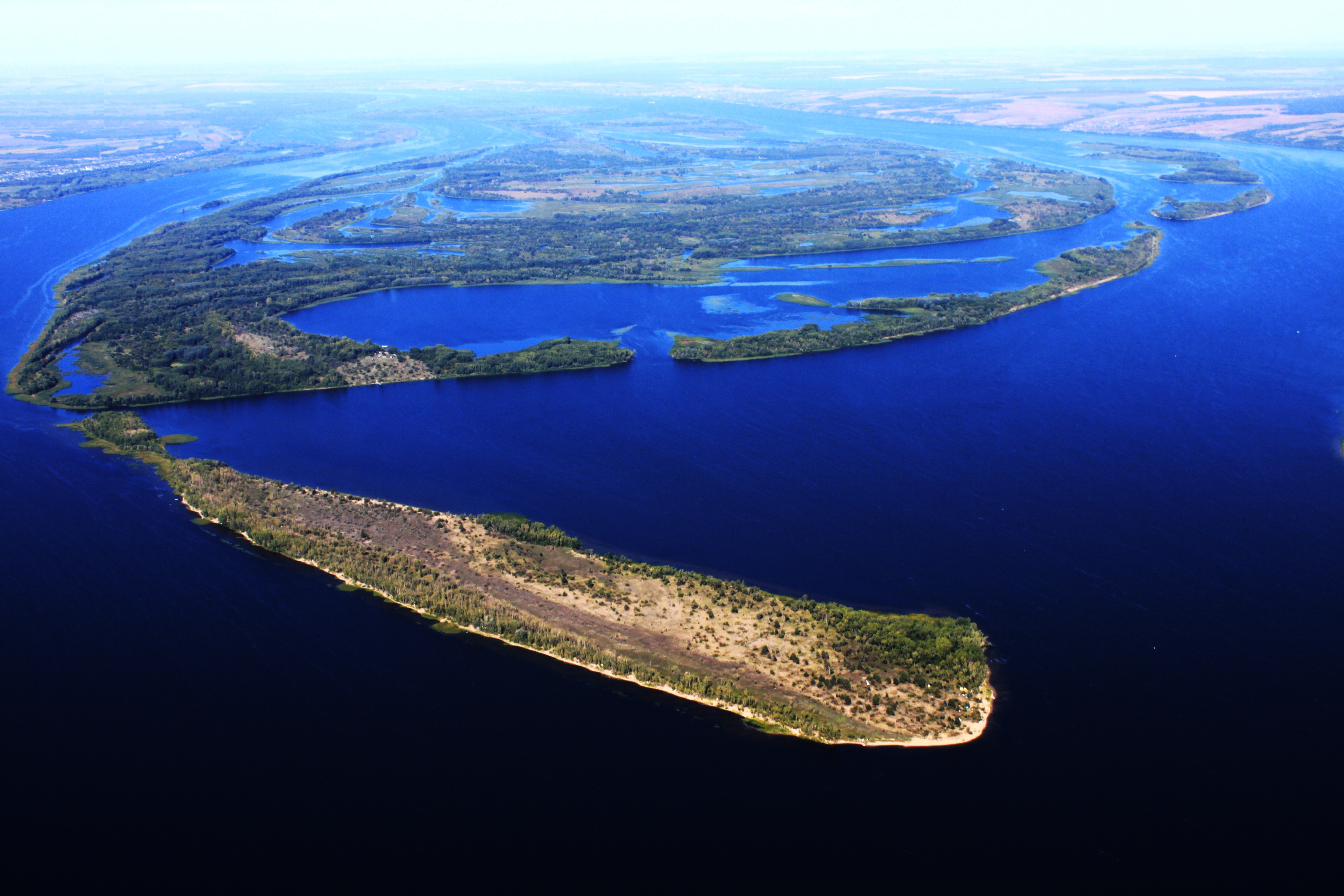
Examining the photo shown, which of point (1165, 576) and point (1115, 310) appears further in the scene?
point (1115, 310)

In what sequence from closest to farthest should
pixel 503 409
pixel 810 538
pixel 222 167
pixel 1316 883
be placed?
1. pixel 1316 883
2. pixel 810 538
3. pixel 503 409
4. pixel 222 167

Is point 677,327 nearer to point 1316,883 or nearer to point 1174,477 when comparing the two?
point 1174,477

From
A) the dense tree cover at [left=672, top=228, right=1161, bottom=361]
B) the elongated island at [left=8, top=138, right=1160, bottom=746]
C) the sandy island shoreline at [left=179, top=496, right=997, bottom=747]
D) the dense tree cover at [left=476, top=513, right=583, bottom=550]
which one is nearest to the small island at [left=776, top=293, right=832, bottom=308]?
the elongated island at [left=8, top=138, right=1160, bottom=746]

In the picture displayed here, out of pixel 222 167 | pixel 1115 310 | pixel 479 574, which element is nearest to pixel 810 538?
pixel 479 574

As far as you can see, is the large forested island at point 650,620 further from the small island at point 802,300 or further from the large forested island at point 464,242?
the small island at point 802,300

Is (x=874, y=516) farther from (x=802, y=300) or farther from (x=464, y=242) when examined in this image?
(x=464, y=242)

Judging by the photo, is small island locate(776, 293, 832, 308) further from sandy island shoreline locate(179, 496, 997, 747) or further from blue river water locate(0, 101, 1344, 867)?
sandy island shoreline locate(179, 496, 997, 747)

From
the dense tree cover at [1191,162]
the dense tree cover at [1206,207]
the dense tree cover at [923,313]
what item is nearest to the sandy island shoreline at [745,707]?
the dense tree cover at [923,313]
